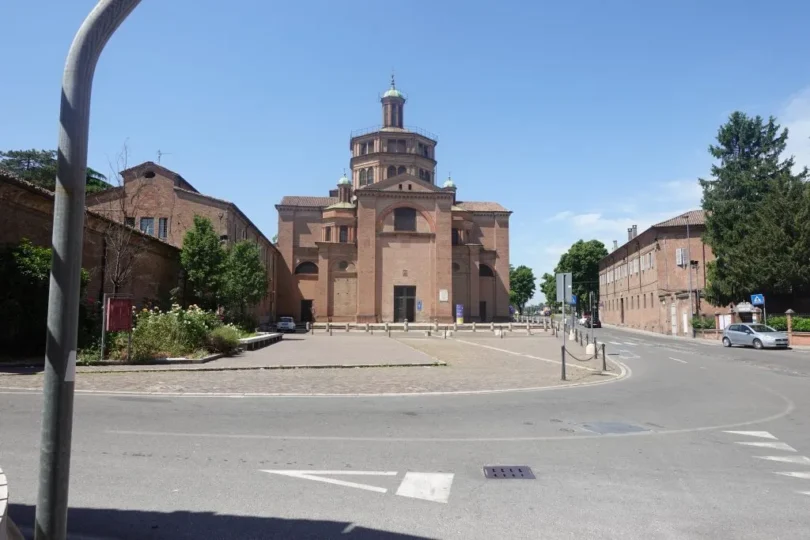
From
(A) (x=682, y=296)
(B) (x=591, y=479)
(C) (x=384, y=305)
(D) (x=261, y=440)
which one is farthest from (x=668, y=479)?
(C) (x=384, y=305)

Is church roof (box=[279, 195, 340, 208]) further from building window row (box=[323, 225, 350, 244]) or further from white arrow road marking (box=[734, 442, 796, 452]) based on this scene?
white arrow road marking (box=[734, 442, 796, 452])

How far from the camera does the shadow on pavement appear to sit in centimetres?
442

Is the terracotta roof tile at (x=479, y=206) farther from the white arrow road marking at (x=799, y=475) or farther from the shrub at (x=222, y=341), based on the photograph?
the white arrow road marking at (x=799, y=475)

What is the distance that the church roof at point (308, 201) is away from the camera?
71.8m

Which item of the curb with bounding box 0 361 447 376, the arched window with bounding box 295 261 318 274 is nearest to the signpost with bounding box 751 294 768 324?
the curb with bounding box 0 361 447 376

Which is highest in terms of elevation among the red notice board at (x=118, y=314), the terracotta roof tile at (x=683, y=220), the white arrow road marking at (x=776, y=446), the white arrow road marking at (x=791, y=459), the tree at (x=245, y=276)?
the terracotta roof tile at (x=683, y=220)

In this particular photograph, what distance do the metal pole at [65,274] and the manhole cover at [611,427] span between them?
7.45 m

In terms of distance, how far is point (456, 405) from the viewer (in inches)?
435

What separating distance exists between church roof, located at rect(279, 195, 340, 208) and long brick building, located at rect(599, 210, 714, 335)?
3697cm

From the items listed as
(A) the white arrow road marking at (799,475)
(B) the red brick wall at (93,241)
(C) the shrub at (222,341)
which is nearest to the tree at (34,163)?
(B) the red brick wall at (93,241)

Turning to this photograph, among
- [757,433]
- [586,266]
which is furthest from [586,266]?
[757,433]

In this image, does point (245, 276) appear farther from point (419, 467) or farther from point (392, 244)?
point (419, 467)

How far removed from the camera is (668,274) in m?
56.0

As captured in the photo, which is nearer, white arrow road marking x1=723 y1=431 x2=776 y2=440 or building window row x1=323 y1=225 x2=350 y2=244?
white arrow road marking x1=723 y1=431 x2=776 y2=440
